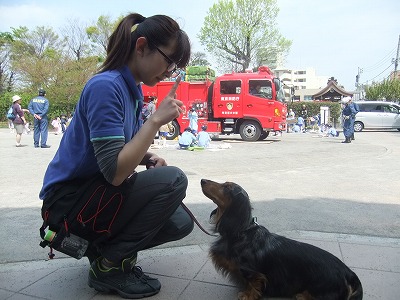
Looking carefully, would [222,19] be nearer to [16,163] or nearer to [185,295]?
[16,163]

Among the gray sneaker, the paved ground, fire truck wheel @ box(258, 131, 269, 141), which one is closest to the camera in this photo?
the gray sneaker

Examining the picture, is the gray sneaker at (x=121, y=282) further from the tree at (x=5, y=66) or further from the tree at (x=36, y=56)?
the tree at (x=5, y=66)

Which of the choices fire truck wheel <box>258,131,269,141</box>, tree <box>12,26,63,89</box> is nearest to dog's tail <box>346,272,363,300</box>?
fire truck wheel <box>258,131,269,141</box>

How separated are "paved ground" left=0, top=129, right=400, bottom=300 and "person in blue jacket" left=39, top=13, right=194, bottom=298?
0.33m

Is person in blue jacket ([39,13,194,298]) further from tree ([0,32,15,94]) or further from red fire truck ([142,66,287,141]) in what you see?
tree ([0,32,15,94])

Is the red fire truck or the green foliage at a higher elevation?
the green foliage

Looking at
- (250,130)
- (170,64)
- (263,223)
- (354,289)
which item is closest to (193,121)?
(250,130)

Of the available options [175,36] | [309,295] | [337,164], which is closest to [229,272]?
[309,295]

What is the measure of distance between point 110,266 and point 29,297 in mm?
521

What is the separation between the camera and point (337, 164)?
8.02m

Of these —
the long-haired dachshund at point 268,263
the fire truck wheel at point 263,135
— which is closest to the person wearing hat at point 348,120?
the fire truck wheel at point 263,135

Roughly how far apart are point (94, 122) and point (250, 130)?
1254 centimetres

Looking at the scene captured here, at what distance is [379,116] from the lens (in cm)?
2081

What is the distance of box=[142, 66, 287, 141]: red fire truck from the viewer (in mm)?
13742
